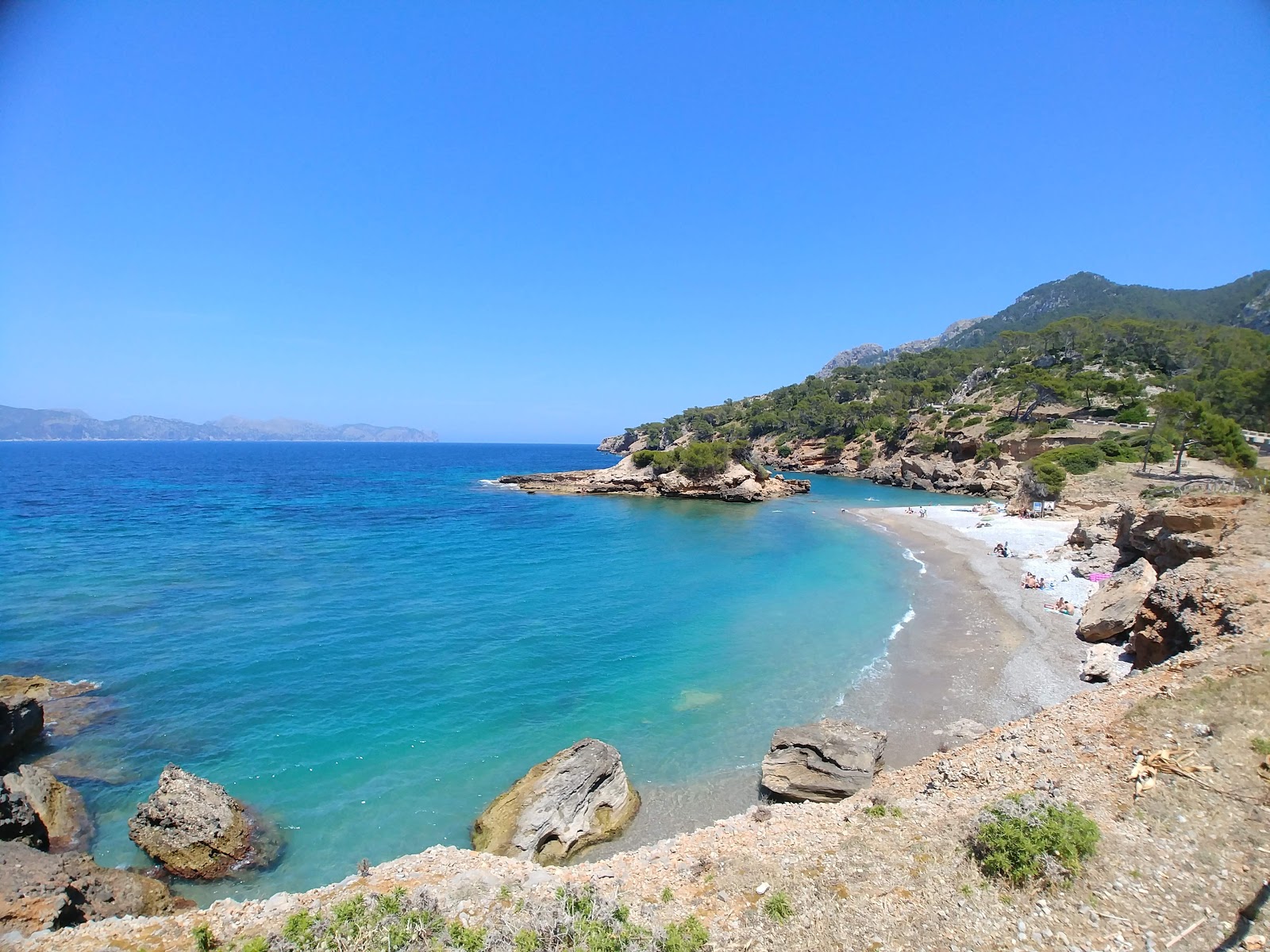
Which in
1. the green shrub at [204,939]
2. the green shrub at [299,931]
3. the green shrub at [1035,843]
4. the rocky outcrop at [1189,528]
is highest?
the rocky outcrop at [1189,528]

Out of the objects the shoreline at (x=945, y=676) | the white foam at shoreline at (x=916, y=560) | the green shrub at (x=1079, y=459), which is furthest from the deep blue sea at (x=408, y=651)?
the green shrub at (x=1079, y=459)

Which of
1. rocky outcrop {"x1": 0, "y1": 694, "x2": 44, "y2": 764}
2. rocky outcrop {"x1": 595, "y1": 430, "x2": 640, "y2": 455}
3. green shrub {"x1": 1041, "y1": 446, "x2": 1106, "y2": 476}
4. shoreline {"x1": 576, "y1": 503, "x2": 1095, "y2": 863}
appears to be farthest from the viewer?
rocky outcrop {"x1": 595, "y1": 430, "x2": 640, "y2": 455}

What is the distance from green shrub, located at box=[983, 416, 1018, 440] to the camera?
72.1 m

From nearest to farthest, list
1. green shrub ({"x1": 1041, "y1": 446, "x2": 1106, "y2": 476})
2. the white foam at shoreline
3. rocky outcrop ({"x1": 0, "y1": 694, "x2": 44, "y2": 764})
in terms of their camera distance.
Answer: rocky outcrop ({"x1": 0, "y1": 694, "x2": 44, "y2": 764})
the white foam at shoreline
green shrub ({"x1": 1041, "y1": 446, "x2": 1106, "y2": 476})

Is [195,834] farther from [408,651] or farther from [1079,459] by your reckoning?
[1079,459]

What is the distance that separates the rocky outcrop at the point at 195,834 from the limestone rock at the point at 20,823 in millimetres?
1383

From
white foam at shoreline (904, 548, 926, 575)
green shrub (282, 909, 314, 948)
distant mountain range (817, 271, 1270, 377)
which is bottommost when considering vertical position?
white foam at shoreline (904, 548, 926, 575)

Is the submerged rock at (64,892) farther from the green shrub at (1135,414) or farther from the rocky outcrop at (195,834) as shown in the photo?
the green shrub at (1135,414)

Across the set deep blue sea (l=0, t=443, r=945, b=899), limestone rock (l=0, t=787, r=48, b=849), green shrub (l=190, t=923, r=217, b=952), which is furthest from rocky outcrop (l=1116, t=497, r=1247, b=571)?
limestone rock (l=0, t=787, r=48, b=849)

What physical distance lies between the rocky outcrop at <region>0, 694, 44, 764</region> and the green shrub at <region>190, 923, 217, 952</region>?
1276cm

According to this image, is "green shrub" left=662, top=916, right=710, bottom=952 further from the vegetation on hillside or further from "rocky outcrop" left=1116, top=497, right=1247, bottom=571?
the vegetation on hillside

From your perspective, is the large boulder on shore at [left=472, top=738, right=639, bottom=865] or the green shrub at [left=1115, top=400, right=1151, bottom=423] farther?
the green shrub at [left=1115, top=400, right=1151, bottom=423]

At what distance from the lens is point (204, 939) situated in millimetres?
6512

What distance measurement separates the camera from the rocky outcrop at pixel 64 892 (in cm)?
767
